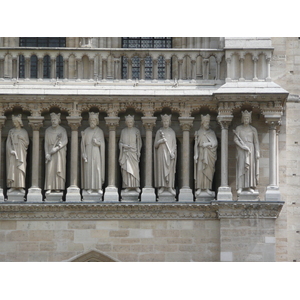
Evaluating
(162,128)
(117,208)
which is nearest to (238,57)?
(162,128)

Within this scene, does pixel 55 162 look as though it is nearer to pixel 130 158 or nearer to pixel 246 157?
pixel 130 158

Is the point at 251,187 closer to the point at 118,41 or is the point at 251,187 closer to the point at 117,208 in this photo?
the point at 117,208

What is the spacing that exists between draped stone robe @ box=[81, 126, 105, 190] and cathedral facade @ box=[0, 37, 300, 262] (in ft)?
0.07

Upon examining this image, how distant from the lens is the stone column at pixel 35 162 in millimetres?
27516

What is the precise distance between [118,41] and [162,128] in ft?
7.99

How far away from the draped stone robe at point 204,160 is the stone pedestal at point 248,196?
694mm

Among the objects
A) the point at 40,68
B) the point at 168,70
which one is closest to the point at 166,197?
the point at 168,70

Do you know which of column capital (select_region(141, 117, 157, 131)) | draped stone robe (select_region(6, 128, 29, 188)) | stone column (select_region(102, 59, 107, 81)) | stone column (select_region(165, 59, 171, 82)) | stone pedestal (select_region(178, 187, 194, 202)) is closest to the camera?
stone pedestal (select_region(178, 187, 194, 202))

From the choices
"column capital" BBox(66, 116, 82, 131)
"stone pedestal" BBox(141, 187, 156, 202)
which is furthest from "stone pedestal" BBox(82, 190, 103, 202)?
"column capital" BBox(66, 116, 82, 131)

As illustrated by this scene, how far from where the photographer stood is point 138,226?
27.3 m

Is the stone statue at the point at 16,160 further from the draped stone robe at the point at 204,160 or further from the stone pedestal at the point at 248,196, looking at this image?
the stone pedestal at the point at 248,196

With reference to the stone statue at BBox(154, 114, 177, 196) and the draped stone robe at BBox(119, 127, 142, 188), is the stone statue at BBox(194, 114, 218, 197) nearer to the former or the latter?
the stone statue at BBox(154, 114, 177, 196)

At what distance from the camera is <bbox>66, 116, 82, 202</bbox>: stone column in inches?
1081

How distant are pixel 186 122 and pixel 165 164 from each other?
970 mm
